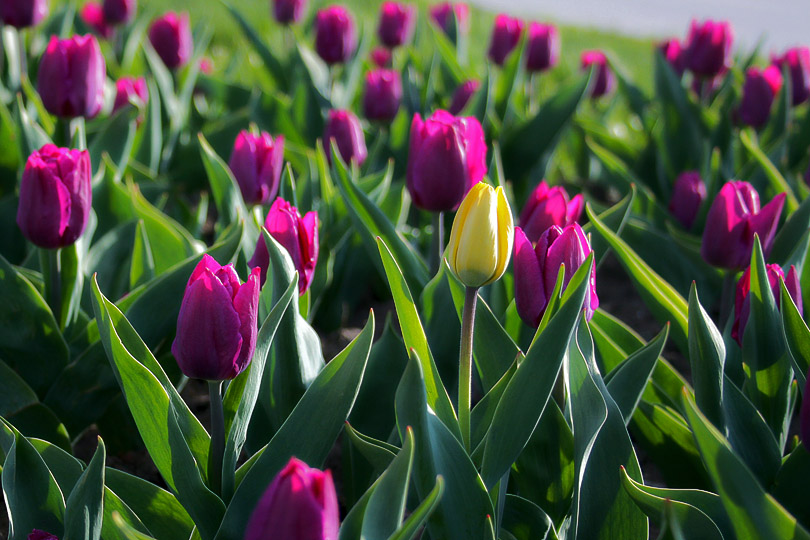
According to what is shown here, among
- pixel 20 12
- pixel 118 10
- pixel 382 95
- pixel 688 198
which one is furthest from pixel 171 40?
pixel 688 198

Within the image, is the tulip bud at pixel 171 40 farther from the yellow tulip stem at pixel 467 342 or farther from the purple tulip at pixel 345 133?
the yellow tulip stem at pixel 467 342

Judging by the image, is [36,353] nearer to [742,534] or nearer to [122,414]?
[122,414]

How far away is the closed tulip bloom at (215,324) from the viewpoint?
84 cm

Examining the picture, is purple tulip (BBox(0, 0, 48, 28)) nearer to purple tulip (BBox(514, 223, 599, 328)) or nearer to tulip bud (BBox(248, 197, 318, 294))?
tulip bud (BBox(248, 197, 318, 294))

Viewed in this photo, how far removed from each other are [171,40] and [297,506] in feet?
6.71

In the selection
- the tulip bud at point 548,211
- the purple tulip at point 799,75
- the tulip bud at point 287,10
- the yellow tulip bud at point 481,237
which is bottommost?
the tulip bud at point 287,10

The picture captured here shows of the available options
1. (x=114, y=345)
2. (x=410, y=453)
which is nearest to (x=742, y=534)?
(x=410, y=453)

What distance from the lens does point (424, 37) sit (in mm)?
5082

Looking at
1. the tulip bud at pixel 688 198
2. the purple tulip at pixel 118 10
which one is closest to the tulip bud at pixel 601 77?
the tulip bud at pixel 688 198

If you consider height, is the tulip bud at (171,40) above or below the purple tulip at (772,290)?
below

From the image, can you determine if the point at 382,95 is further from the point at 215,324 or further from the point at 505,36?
the point at 215,324

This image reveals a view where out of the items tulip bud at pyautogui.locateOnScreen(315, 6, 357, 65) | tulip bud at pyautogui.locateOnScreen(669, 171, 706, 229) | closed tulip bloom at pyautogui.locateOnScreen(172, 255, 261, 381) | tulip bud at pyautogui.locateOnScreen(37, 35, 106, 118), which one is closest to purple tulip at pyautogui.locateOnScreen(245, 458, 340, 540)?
closed tulip bloom at pyautogui.locateOnScreen(172, 255, 261, 381)

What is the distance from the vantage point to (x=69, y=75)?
157 centimetres

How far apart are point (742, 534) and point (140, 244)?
3.18ft
